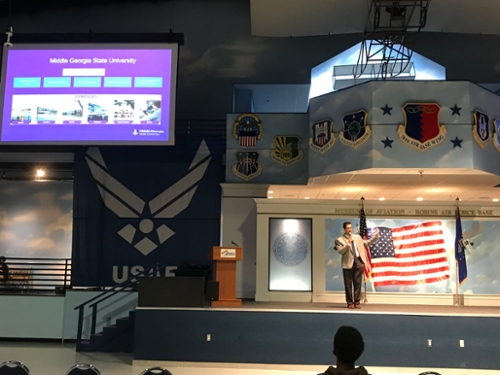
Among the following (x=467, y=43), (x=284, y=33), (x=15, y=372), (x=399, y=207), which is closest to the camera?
(x=15, y=372)

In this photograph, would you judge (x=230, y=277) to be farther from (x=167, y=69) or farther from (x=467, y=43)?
(x=467, y=43)

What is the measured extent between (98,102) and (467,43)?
37.5 ft

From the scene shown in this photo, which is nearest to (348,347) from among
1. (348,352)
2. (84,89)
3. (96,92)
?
(348,352)

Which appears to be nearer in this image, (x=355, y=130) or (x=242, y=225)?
(x=355, y=130)

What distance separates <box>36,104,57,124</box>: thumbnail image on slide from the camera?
10727 millimetres

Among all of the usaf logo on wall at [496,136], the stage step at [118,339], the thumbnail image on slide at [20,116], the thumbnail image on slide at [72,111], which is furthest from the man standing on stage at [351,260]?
the thumbnail image on slide at [20,116]

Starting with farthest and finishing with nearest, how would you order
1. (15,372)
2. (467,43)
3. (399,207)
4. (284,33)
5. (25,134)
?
(467,43)
(284,33)
(399,207)
(25,134)
(15,372)

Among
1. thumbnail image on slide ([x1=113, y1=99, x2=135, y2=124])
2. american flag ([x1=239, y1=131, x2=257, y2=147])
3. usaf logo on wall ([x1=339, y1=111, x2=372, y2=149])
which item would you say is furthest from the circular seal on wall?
thumbnail image on slide ([x1=113, y1=99, x2=135, y2=124])

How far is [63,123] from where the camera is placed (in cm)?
1073

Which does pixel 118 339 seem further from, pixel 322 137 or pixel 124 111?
pixel 322 137

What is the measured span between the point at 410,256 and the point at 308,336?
443cm

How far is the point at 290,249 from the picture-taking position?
40.8 ft

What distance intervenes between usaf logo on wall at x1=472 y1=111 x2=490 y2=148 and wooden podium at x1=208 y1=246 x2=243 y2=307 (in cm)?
479

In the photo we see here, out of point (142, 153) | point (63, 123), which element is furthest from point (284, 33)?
point (63, 123)
